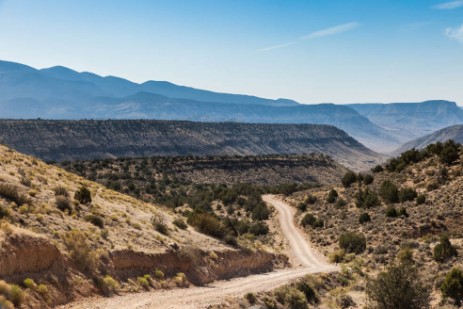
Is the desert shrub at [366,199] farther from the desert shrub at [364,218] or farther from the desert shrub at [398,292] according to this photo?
the desert shrub at [398,292]

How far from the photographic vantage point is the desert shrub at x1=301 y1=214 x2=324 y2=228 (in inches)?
1789

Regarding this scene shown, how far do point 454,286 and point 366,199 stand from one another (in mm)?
25848

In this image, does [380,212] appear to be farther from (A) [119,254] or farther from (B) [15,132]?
(B) [15,132]

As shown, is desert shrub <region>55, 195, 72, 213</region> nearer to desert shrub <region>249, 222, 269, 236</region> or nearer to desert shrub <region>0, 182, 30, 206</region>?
desert shrub <region>0, 182, 30, 206</region>

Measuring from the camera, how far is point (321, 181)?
108812 mm

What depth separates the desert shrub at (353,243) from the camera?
35.6 m

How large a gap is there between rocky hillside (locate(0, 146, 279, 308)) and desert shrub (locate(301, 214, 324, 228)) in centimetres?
1714

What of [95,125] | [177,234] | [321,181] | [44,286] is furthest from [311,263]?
[95,125]

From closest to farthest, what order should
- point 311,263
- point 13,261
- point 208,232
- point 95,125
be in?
point 13,261 < point 208,232 < point 311,263 < point 95,125

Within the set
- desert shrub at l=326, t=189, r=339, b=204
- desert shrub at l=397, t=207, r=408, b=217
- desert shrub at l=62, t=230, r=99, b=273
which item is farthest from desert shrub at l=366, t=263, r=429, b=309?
desert shrub at l=326, t=189, r=339, b=204

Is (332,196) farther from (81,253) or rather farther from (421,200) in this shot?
(81,253)

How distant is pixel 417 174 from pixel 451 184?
774 centimetres

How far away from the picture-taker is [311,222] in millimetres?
46875

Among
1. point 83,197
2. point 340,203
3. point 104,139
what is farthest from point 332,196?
point 104,139
